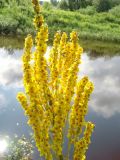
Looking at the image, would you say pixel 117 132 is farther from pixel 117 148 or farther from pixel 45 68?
pixel 45 68

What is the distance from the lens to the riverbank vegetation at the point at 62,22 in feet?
110

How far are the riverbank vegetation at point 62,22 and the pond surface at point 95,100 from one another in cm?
610

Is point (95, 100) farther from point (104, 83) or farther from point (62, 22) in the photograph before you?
point (62, 22)

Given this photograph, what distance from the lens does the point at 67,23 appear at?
40500mm

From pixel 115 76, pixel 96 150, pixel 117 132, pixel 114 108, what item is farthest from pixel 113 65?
pixel 96 150

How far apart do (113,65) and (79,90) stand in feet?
66.1

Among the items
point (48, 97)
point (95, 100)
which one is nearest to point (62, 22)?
point (95, 100)

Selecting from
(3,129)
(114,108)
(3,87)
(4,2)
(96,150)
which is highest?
(4,2)

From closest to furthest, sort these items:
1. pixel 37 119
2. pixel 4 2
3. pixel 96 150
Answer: pixel 37 119 → pixel 96 150 → pixel 4 2

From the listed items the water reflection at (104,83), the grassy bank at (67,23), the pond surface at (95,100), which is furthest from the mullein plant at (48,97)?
the grassy bank at (67,23)

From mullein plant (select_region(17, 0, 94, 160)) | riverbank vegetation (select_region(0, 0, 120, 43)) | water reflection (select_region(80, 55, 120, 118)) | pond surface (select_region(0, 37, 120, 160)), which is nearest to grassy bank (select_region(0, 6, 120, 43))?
riverbank vegetation (select_region(0, 0, 120, 43))

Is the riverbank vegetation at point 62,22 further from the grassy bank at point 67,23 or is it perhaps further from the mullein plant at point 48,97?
the mullein plant at point 48,97

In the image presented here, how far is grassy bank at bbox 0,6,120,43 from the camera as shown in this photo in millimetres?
33438

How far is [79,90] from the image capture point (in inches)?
145
